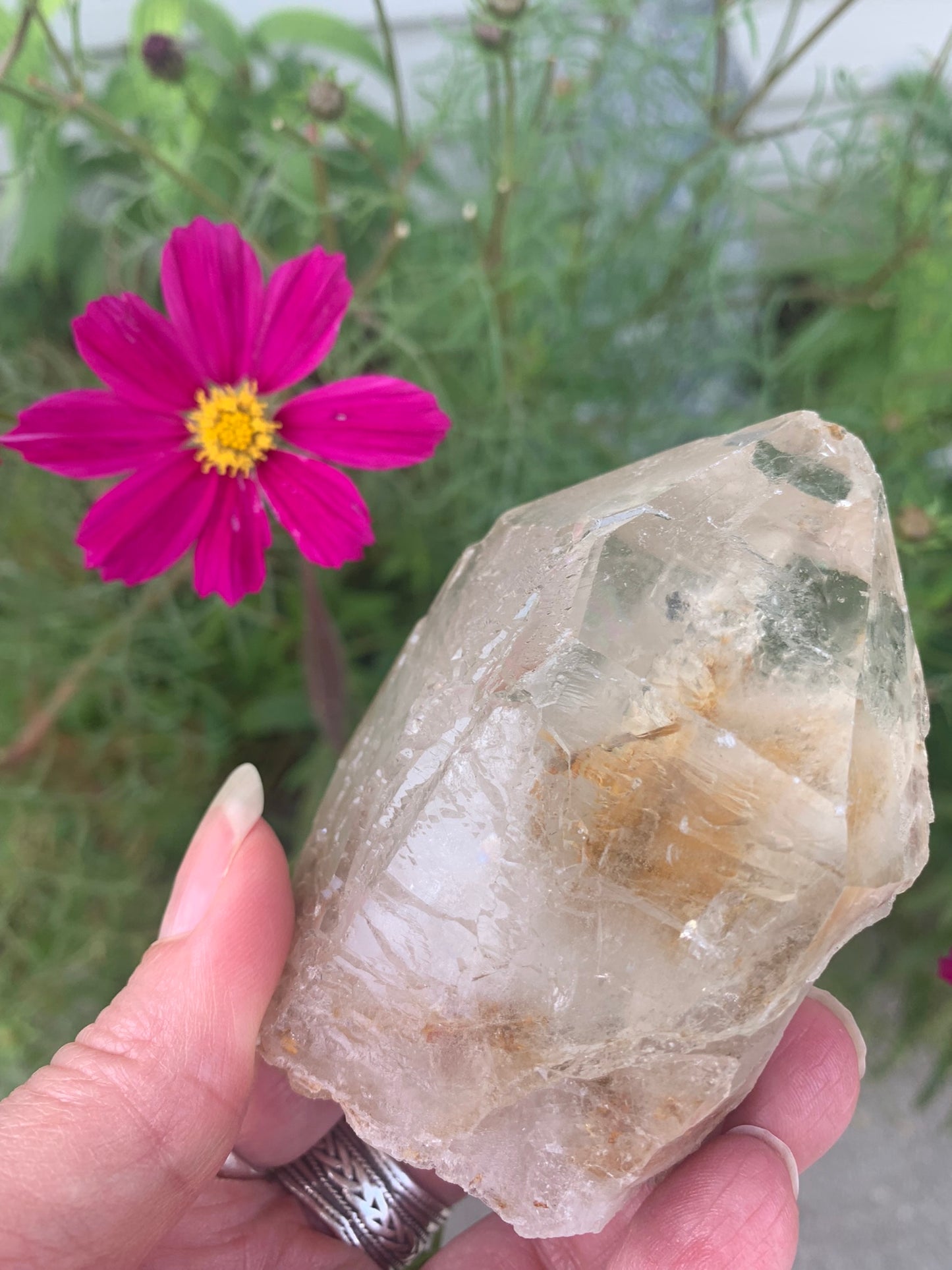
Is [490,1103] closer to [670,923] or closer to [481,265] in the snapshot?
[670,923]

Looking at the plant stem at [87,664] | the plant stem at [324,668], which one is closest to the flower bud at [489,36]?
the plant stem at [324,668]

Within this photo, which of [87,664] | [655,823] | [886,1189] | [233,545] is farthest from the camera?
[886,1189]

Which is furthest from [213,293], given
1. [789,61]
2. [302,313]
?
[789,61]

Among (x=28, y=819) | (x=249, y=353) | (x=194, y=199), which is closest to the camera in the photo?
(x=249, y=353)

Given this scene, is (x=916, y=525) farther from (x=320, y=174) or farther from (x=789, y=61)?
(x=320, y=174)

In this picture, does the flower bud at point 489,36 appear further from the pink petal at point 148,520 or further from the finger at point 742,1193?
the finger at point 742,1193

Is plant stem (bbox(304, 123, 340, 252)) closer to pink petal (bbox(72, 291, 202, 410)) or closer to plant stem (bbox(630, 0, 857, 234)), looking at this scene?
pink petal (bbox(72, 291, 202, 410))

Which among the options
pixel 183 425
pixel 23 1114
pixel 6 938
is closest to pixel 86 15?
pixel 183 425
